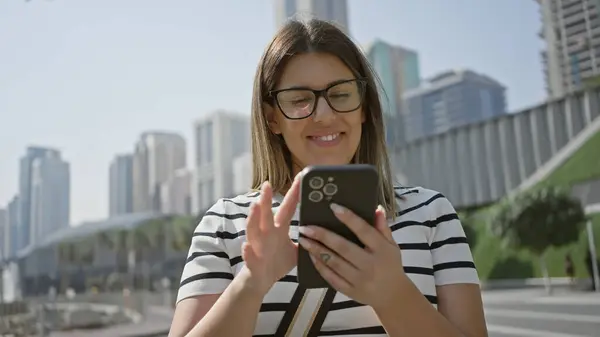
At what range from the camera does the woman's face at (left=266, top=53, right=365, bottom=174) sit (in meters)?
0.50

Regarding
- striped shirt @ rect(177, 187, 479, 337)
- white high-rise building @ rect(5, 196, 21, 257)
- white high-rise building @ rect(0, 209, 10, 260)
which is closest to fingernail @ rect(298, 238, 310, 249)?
striped shirt @ rect(177, 187, 479, 337)

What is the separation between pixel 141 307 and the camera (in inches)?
404

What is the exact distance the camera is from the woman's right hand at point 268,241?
0.35 metres

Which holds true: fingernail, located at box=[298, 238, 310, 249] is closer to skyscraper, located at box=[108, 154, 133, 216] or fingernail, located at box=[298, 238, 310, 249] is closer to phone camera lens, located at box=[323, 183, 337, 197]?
phone camera lens, located at box=[323, 183, 337, 197]

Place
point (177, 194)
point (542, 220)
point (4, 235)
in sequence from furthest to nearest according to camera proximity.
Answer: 1. point (177, 194)
2. point (542, 220)
3. point (4, 235)

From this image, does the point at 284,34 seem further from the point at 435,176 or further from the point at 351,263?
the point at 435,176

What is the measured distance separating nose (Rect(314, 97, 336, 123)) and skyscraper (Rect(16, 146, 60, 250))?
17.7 ft

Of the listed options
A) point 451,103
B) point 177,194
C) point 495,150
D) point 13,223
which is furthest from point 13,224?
point 451,103

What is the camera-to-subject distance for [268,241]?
1.18 ft

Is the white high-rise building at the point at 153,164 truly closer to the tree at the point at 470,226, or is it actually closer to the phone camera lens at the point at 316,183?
the tree at the point at 470,226

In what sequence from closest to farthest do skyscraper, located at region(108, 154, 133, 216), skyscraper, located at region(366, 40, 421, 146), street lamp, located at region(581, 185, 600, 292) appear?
street lamp, located at region(581, 185, 600, 292) → skyscraper, located at region(366, 40, 421, 146) → skyscraper, located at region(108, 154, 133, 216)

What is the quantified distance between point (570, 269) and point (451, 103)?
5.87m

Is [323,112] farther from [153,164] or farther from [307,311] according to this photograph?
[153,164]

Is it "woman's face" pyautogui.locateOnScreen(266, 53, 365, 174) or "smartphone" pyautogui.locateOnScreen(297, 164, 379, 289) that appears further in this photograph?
"woman's face" pyautogui.locateOnScreen(266, 53, 365, 174)
